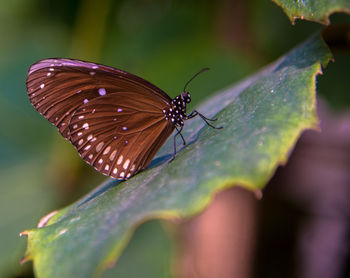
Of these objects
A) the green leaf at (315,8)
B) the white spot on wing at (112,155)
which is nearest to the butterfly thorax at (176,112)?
the white spot on wing at (112,155)

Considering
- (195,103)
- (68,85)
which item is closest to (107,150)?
(68,85)

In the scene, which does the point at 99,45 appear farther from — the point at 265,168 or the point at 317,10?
the point at 265,168

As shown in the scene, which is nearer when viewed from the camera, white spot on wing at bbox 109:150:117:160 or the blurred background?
white spot on wing at bbox 109:150:117:160

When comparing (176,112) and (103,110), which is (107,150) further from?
(176,112)

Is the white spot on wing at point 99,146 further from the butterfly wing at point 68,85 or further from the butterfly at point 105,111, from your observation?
the butterfly wing at point 68,85

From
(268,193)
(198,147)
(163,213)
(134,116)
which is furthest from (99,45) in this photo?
(163,213)

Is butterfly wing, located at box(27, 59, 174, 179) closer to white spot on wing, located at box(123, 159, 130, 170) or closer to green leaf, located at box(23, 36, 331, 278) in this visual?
white spot on wing, located at box(123, 159, 130, 170)

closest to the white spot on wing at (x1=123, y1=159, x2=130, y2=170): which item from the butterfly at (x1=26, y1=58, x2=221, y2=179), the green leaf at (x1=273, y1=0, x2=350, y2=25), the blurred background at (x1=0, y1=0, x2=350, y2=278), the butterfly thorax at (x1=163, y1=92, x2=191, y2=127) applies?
the butterfly at (x1=26, y1=58, x2=221, y2=179)
